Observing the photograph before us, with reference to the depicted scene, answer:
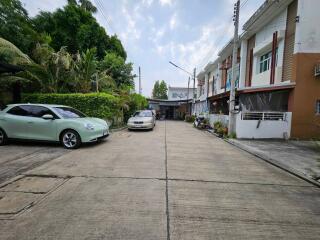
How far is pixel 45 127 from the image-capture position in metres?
7.89

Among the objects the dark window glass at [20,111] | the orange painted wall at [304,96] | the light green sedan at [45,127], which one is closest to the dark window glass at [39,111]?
the light green sedan at [45,127]

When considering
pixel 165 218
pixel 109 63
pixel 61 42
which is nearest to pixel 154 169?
pixel 165 218

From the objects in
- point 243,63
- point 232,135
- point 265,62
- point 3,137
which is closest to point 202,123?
point 243,63

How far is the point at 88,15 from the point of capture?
90.2ft

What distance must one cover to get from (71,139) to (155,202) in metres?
5.31

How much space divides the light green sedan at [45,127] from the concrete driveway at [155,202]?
6.16 ft

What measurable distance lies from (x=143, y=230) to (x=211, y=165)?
152 inches

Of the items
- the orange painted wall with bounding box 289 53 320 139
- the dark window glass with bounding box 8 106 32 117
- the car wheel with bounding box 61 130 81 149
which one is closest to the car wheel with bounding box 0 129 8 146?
the dark window glass with bounding box 8 106 32 117

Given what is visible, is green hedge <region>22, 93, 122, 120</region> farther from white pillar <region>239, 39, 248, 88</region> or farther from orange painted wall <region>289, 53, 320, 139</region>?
white pillar <region>239, 39, 248, 88</region>

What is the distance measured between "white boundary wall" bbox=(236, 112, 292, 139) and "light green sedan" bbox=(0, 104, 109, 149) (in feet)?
25.6

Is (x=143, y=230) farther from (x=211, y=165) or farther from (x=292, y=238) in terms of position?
(x=211, y=165)

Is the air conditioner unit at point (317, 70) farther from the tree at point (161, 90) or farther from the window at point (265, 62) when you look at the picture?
the tree at point (161, 90)

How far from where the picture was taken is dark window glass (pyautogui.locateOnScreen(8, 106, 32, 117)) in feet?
26.7

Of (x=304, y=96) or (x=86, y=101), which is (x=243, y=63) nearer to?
(x=304, y=96)
